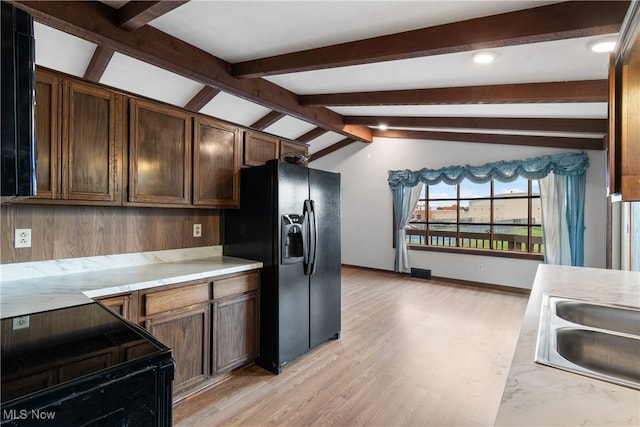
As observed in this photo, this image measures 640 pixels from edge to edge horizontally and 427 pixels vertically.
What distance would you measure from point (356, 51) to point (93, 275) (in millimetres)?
2440

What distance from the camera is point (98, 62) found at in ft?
10.2

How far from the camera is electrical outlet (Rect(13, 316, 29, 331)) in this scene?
3.93ft

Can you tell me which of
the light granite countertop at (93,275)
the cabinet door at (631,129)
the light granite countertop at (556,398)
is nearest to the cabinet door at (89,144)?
the light granite countertop at (93,275)

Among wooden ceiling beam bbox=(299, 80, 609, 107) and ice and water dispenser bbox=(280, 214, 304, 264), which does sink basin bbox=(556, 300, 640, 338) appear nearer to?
wooden ceiling beam bbox=(299, 80, 609, 107)

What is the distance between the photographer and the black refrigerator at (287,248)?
2582 millimetres

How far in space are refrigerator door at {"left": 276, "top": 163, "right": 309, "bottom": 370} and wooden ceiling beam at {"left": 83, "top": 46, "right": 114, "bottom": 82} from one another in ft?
6.89

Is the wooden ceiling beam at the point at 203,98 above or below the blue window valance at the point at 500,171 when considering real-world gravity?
above

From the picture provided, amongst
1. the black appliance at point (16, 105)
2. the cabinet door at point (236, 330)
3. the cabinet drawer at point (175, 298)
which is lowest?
the cabinet door at point (236, 330)

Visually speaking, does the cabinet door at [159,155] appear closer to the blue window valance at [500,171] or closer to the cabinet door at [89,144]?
the cabinet door at [89,144]

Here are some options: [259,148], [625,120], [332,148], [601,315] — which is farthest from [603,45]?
[332,148]

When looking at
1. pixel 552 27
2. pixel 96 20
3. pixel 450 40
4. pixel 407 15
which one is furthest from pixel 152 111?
pixel 552 27

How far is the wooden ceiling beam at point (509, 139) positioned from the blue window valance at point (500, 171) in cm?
15

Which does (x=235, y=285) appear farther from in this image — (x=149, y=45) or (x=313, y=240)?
(x=149, y=45)

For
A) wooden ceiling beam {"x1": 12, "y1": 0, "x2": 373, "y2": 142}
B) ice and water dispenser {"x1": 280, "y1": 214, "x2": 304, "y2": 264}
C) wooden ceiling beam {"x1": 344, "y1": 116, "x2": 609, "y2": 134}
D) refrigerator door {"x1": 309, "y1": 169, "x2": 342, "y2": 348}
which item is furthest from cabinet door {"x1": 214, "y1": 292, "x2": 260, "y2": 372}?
wooden ceiling beam {"x1": 344, "y1": 116, "x2": 609, "y2": 134}
